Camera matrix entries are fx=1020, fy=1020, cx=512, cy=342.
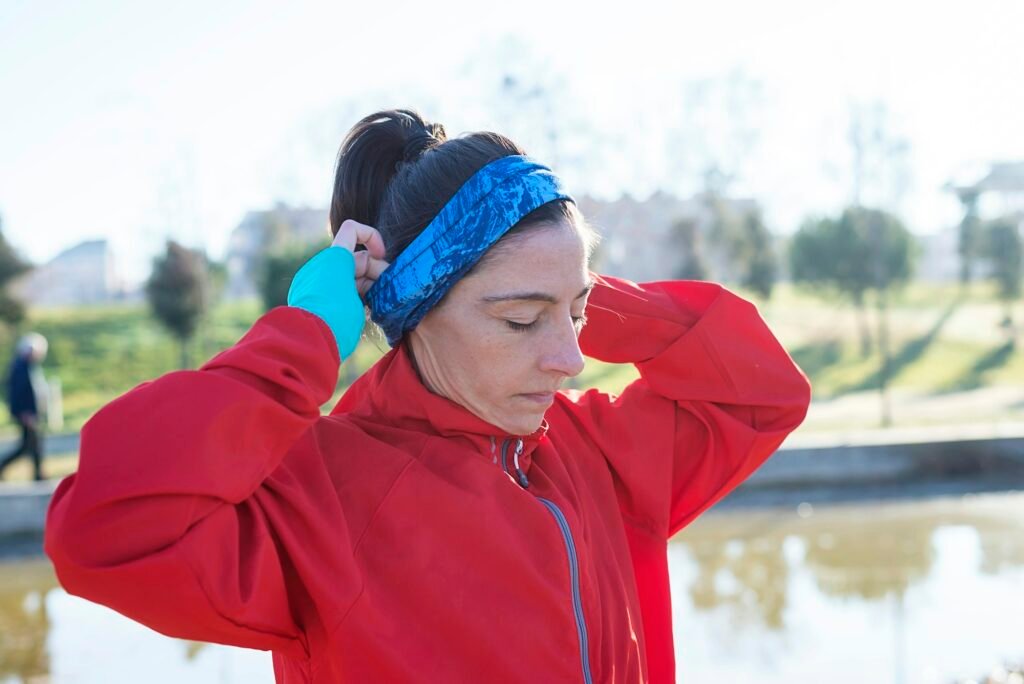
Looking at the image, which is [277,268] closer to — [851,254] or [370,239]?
[851,254]

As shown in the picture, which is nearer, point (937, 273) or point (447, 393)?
point (447, 393)

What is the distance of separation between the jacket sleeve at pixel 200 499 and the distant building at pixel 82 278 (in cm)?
3046

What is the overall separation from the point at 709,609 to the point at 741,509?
241 cm

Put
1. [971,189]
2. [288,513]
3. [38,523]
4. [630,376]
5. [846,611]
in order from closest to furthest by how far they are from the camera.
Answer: [288,513] → [846,611] → [38,523] → [630,376] → [971,189]

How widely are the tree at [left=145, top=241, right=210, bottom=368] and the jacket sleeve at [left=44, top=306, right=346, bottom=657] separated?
1617 centimetres

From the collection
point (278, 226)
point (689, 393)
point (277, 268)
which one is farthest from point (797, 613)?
point (278, 226)

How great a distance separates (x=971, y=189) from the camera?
A: 24219 mm

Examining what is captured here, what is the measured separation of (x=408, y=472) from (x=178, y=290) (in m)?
16.5

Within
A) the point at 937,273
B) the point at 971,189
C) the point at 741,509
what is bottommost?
the point at 937,273

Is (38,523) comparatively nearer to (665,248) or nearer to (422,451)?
(422,451)

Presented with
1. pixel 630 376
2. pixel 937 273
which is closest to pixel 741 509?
pixel 630 376

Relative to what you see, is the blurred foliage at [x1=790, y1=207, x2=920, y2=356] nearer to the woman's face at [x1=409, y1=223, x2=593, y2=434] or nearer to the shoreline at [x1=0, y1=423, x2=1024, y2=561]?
the shoreline at [x1=0, y1=423, x2=1024, y2=561]

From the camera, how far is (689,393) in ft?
5.87

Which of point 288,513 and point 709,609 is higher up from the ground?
point 288,513
